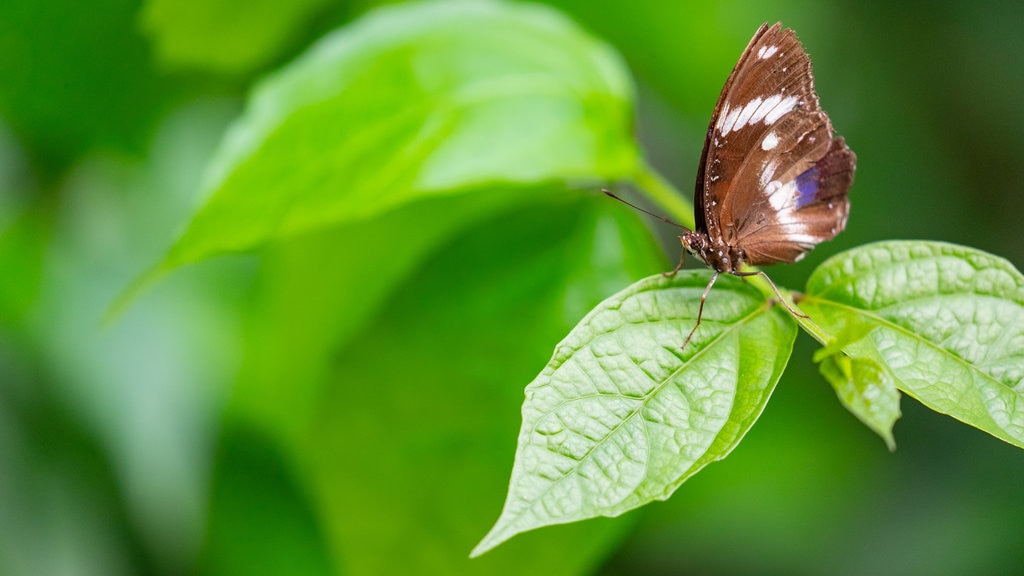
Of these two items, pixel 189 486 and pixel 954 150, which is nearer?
pixel 189 486

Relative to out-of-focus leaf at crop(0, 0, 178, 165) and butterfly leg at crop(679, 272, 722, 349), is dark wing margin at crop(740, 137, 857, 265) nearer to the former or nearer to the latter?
butterfly leg at crop(679, 272, 722, 349)

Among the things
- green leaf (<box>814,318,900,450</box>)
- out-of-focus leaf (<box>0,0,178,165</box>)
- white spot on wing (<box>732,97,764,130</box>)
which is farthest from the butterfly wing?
out-of-focus leaf (<box>0,0,178,165</box>)

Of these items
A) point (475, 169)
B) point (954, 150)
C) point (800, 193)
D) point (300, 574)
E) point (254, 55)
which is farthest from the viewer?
point (954, 150)

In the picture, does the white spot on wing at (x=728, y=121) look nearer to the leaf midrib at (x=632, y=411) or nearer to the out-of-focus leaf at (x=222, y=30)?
the leaf midrib at (x=632, y=411)

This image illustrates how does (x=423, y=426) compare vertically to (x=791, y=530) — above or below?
above

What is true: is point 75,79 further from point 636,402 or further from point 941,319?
point 941,319

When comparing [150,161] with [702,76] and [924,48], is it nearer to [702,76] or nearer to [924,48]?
[702,76]

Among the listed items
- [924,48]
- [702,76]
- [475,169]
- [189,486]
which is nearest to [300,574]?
[189,486]

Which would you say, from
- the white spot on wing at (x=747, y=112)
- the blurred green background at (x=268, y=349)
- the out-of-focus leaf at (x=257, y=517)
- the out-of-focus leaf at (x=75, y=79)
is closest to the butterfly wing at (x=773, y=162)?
the white spot on wing at (x=747, y=112)
